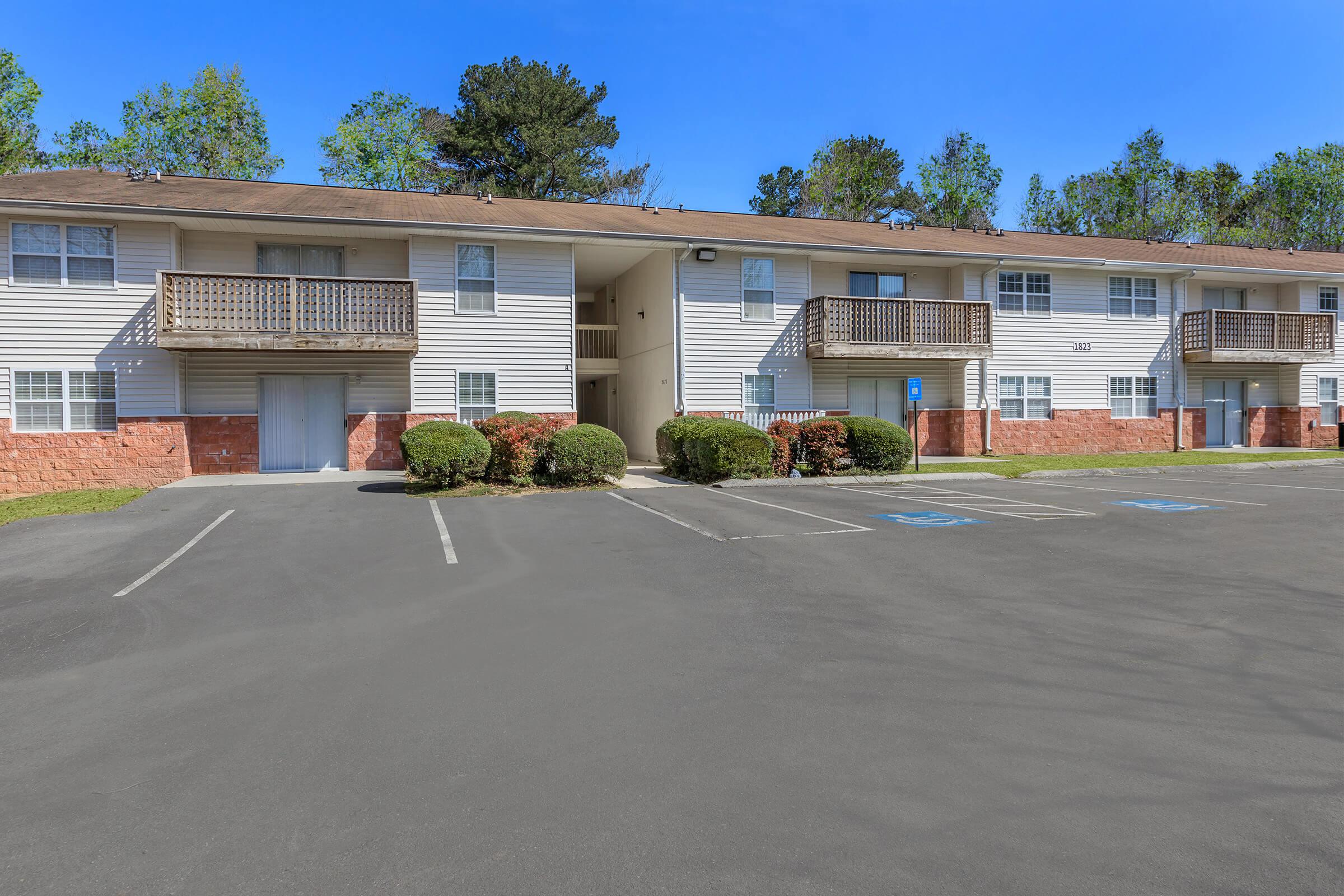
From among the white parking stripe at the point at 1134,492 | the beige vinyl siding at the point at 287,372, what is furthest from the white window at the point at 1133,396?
the beige vinyl siding at the point at 287,372

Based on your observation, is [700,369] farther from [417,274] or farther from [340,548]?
[340,548]

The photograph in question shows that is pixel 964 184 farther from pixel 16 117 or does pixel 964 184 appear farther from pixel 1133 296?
pixel 16 117

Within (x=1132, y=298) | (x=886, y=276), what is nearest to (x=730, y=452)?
(x=886, y=276)

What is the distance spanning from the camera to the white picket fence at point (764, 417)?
21.3 m

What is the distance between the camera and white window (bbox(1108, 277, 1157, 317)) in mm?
24828

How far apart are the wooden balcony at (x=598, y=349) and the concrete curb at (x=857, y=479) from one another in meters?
10.6

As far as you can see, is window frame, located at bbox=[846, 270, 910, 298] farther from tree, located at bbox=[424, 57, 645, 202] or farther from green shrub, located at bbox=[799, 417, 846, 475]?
tree, located at bbox=[424, 57, 645, 202]

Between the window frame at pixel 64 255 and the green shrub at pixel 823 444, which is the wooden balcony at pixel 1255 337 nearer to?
the green shrub at pixel 823 444

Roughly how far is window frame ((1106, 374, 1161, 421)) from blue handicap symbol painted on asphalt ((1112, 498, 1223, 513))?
41.3 feet

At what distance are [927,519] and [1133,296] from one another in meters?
18.1

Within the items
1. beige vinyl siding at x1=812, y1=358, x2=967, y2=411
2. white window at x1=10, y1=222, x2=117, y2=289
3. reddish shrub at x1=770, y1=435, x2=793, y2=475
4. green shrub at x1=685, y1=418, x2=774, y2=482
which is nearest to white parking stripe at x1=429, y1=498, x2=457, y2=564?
green shrub at x1=685, y1=418, x2=774, y2=482

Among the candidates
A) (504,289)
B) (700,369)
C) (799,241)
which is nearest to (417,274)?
(504,289)

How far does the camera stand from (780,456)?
1717 cm

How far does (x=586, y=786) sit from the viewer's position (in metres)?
3.47
